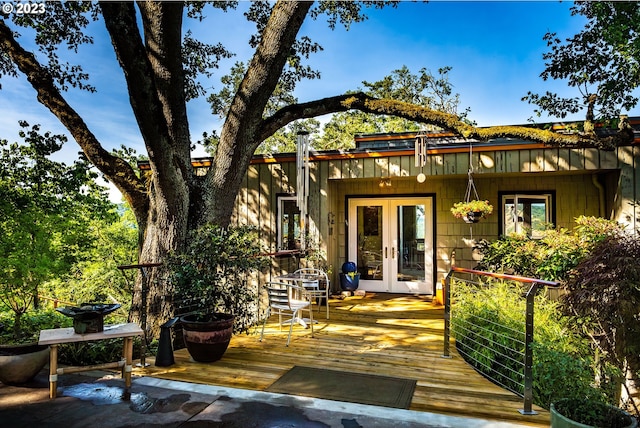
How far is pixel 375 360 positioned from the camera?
434cm

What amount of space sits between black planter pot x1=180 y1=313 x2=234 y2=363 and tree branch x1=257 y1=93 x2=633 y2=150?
2.91m

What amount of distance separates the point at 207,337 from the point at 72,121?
11.7 ft

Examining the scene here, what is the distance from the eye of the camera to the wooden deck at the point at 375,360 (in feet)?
10.5

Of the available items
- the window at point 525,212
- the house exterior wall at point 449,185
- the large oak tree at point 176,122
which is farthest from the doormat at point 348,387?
the window at point 525,212

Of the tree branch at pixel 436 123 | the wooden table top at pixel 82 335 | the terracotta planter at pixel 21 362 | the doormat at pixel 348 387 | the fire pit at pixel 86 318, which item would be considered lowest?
the doormat at pixel 348 387

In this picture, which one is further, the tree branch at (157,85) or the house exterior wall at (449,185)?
the house exterior wall at (449,185)

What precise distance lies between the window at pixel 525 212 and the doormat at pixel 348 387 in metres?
4.80

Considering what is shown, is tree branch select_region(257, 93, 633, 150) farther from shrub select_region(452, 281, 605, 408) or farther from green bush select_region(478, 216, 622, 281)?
shrub select_region(452, 281, 605, 408)

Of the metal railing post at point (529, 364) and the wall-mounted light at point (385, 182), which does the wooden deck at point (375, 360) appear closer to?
the metal railing post at point (529, 364)

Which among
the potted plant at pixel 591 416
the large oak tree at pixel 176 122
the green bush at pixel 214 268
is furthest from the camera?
the large oak tree at pixel 176 122

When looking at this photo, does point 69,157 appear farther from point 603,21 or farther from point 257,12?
point 603,21

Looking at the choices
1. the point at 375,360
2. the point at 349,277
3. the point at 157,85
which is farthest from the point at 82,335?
the point at 349,277

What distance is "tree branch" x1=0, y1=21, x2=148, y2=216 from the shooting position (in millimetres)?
5133

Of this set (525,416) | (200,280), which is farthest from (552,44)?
(200,280)
